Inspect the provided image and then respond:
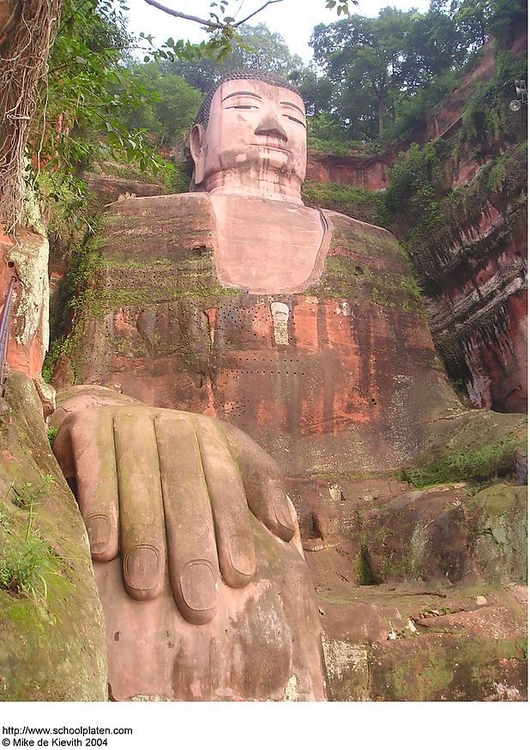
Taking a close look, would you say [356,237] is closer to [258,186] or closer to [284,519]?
[258,186]

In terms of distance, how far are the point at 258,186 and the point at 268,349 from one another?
321cm

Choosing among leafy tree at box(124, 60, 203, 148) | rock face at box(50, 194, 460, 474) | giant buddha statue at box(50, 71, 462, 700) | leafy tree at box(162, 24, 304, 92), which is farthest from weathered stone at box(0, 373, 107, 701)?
leafy tree at box(162, 24, 304, 92)

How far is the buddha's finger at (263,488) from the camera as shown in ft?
17.8

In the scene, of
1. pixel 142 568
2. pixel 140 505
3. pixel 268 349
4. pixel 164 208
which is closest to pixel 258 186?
pixel 164 208

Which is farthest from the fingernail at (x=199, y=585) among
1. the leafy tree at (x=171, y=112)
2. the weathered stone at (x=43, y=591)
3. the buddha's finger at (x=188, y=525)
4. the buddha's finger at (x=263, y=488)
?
the leafy tree at (x=171, y=112)

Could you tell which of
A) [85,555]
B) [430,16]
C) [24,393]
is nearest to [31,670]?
[85,555]

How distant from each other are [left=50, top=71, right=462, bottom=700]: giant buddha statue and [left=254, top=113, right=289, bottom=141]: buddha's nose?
0.02 m

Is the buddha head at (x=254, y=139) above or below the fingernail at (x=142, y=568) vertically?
above

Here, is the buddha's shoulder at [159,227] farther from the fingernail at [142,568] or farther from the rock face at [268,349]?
the fingernail at [142,568]

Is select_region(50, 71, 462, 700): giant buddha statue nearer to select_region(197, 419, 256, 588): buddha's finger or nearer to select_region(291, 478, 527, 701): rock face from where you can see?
select_region(197, 419, 256, 588): buddha's finger

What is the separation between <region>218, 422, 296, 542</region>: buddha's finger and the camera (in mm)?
5418

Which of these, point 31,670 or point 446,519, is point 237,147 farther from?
point 31,670

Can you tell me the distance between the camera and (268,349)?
9.66m

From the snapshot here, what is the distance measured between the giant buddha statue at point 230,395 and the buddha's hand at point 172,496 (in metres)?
0.01
